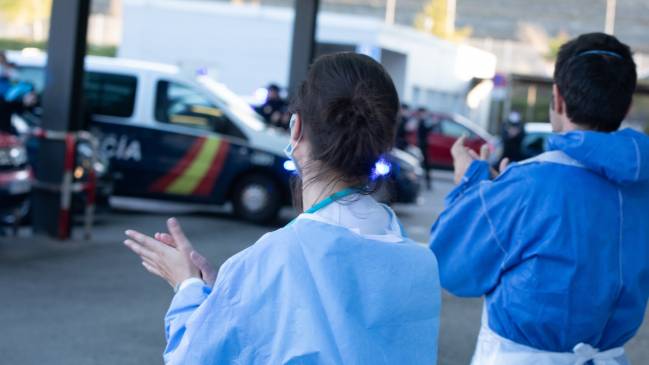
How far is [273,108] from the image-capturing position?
17.3 m

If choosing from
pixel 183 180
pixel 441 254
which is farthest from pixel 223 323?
pixel 183 180

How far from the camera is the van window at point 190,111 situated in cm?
1380

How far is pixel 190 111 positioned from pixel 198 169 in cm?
73

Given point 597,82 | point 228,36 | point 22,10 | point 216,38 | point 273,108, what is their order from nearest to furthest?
point 597,82 < point 273,108 < point 228,36 < point 216,38 < point 22,10

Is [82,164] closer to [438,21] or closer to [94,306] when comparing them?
[94,306]

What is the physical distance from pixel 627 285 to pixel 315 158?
1207 mm

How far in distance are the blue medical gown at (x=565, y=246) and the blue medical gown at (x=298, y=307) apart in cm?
94

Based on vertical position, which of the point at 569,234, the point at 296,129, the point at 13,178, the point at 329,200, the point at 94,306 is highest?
the point at 296,129

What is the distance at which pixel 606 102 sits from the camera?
3.16 meters

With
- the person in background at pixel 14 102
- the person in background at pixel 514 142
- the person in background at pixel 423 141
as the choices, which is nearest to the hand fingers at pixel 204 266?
the person in background at pixel 14 102


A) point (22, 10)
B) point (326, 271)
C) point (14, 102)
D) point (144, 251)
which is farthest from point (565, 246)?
point (22, 10)

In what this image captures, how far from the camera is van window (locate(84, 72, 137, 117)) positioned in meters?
13.8

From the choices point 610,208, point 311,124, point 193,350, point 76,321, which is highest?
point 311,124

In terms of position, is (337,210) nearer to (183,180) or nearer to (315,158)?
(315,158)
